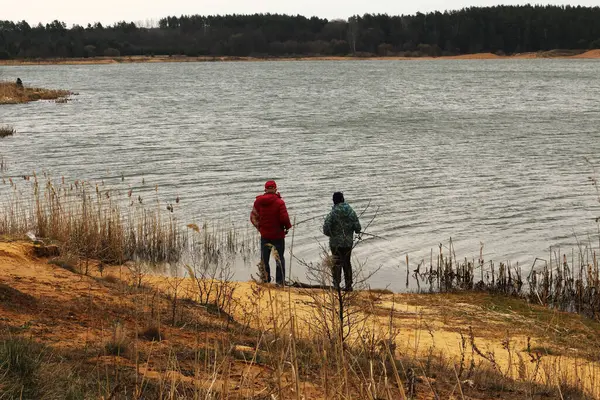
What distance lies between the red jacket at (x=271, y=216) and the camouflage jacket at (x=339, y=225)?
713 millimetres

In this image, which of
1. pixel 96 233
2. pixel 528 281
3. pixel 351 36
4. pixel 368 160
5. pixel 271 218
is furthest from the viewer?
pixel 351 36

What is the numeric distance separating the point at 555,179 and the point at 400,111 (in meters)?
28.0

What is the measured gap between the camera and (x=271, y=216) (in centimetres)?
1281

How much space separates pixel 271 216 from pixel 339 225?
1.18 metres

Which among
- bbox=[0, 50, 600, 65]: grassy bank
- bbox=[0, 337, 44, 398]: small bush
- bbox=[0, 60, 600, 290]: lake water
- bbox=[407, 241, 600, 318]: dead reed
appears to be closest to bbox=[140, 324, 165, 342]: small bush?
bbox=[0, 337, 44, 398]: small bush

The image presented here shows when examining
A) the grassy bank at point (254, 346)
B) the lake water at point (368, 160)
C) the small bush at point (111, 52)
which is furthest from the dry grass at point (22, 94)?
the small bush at point (111, 52)

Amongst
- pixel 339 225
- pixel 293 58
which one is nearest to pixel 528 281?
pixel 339 225

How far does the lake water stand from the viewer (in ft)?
60.0

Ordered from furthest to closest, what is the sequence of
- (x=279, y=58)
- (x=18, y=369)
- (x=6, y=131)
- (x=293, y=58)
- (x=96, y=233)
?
(x=293, y=58)
(x=279, y=58)
(x=6, y=131)
(x=96, y=233)
(x=18, y=369)

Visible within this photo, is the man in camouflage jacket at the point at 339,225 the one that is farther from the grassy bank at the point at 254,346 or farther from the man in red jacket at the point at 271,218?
the grassy bank at the point at 254,346

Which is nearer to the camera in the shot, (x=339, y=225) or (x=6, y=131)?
(x=339, y=225)

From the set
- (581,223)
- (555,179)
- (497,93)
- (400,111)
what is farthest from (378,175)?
(497,93)

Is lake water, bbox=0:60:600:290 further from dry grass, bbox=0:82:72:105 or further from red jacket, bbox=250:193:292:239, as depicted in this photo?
red jacket, bbox=250:193:292:239

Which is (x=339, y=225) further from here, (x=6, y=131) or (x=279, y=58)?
(x=279, y=58)
